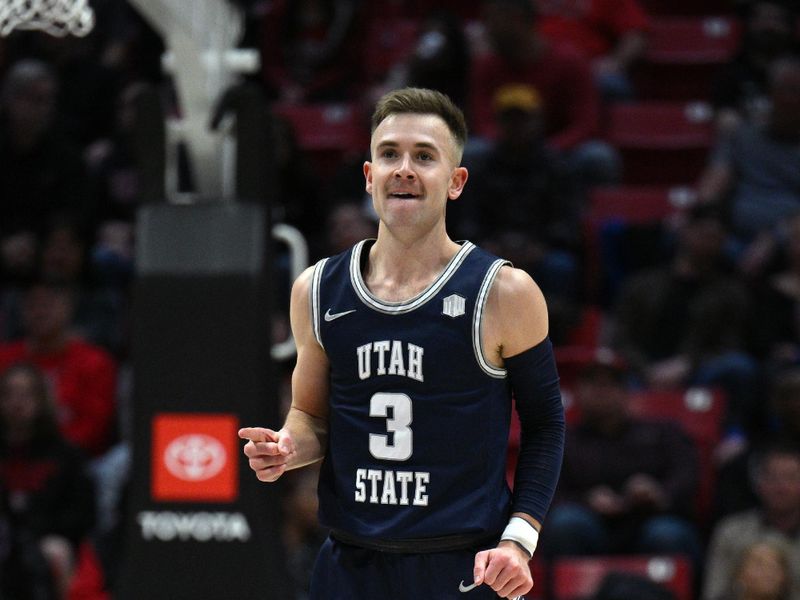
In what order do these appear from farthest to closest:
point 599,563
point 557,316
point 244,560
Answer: point 557,316, point 599,563, point 244,560

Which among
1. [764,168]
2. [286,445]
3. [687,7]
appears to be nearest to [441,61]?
[764,168]

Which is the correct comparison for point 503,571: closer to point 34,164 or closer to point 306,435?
point 306,435

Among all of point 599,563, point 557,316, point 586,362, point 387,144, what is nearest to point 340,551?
point 387,144

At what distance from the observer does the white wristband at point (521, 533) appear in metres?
3.21

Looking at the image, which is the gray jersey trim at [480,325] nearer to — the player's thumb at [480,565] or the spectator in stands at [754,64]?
the player's thumb at [480,565]

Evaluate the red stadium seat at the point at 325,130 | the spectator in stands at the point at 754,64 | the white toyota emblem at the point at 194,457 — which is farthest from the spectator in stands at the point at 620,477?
the red stadium seat at the point at 325,130

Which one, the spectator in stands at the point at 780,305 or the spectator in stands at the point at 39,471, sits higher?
the spectator in stands at the point at 780,305

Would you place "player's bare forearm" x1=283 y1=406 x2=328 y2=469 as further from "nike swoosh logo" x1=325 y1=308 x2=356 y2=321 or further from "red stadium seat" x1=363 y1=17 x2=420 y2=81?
"red stadium seat" x1=363 y1=17 x2=420 y2=81

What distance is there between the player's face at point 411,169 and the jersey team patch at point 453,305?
0.18m

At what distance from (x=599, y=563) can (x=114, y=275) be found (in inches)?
144

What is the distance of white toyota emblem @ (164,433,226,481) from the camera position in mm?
6059

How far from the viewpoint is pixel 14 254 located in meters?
8.71

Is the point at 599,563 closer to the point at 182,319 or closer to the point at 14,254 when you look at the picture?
the point at 182,319

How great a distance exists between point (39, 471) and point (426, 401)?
4.60 metres
